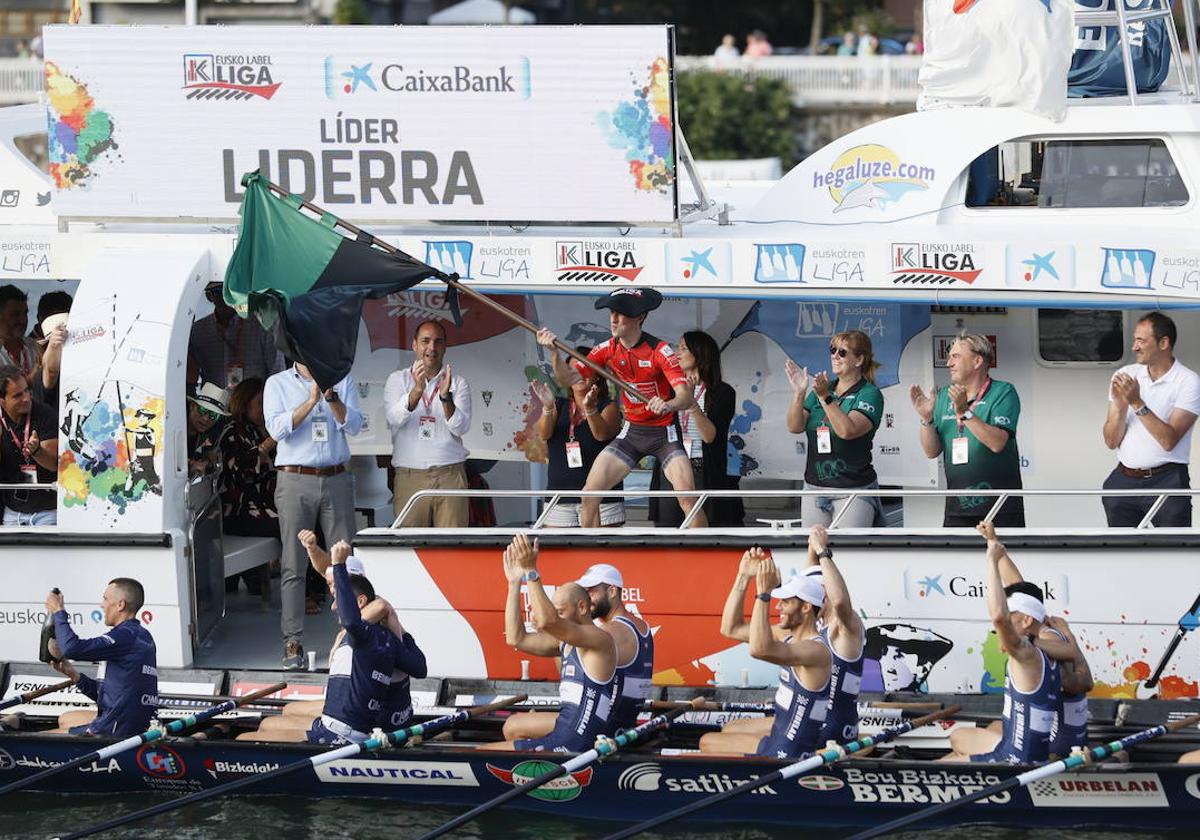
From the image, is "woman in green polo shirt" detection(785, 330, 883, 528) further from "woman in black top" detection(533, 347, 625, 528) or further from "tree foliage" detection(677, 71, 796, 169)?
"tree foliage" detection(677, 71, 796, 169)

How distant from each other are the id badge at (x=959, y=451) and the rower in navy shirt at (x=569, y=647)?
7.45 ft

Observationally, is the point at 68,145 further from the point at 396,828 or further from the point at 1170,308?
the point at 1170,308

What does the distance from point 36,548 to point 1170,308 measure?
6758mm

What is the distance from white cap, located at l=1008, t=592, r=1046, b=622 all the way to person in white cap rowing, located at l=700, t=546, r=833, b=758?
1002 mm

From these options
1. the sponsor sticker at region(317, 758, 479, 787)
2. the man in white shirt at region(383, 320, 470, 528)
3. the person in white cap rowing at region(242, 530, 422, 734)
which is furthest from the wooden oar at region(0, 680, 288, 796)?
the man in white shirt at region(383, 320, 470, 528)

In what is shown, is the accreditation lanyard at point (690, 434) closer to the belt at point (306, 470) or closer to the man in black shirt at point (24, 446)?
the belt at point (306, 470)

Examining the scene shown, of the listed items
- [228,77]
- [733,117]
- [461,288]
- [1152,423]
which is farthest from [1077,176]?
[733,117]

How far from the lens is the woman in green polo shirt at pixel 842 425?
11.6 metres

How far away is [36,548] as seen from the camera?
39.6 ft

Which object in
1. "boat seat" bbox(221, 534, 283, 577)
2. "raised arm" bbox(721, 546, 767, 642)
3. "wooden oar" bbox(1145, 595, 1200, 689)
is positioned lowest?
"wooden oar" bbox(1145, 595, 1200, 689)

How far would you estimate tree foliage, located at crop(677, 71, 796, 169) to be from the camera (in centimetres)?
3862

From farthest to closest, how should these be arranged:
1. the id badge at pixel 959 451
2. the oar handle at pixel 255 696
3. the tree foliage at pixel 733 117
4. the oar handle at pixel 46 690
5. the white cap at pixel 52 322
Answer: the tree foliage at pixel 733 117 < the white cap at pixel 52 322 < the oar handle at pixel 46 690 < the oar handle at pixel 255 696 < the id badge at pixel 959 451

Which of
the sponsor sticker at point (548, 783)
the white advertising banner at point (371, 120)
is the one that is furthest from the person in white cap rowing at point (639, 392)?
the sponsor sticker at point (548, 783)

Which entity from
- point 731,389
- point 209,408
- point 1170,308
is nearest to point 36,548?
point 209,408
